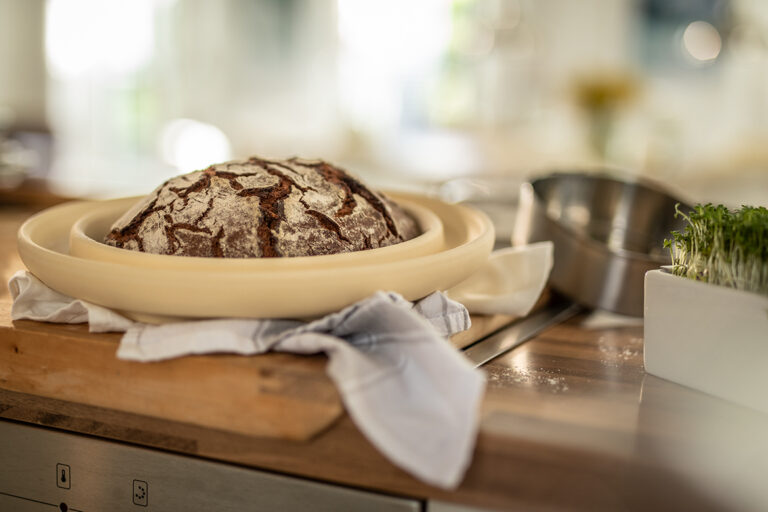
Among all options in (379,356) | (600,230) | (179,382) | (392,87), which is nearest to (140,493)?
(179,382)

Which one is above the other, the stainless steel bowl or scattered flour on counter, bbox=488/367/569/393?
the stainless steel bowl

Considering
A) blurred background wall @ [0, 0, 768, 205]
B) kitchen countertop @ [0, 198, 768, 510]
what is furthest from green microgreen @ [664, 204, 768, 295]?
blurred background wall @ [0, 0, 768, 205]

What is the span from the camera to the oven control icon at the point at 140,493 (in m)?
0.74

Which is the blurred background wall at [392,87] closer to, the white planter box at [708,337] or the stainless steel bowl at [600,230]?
the stainless steel bowl at [600,230]

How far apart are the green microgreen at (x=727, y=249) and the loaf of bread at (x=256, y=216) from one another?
1.13 feet

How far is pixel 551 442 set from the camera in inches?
23.3

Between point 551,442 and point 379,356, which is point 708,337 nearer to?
point 551,442

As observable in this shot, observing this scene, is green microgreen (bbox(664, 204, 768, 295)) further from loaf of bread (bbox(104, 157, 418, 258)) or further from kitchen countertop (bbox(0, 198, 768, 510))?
loaf of bread (bbox(104, 157, 418, 258))

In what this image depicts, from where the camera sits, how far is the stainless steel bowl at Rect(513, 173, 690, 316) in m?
1.04

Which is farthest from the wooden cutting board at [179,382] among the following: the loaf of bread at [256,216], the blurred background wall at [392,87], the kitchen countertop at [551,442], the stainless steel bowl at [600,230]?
the blurred background wall at [392,87]

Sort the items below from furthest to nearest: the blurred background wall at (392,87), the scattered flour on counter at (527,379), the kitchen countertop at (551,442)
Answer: the blurred background wall at (392,87), the scattered flour on counter at (527,379), the kitchen countertop at (551,442)

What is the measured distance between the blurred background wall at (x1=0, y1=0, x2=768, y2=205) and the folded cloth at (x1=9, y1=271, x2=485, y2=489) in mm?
3842

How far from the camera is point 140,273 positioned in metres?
0.69

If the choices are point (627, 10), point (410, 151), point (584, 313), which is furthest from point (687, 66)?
point (584, 313)
